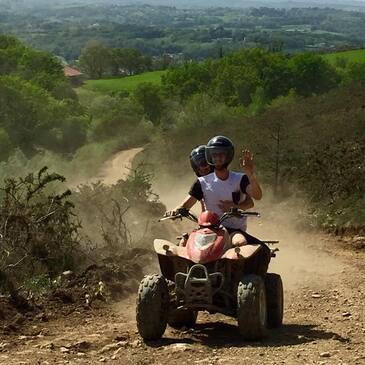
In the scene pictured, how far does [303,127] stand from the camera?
91.4ft

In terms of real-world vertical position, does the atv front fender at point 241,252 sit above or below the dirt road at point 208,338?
above

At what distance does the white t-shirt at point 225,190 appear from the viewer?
8.16 m

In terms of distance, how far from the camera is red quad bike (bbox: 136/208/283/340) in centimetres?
746

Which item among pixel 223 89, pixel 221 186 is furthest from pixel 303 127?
pixel 223 89

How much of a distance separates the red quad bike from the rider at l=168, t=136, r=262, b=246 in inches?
9.9

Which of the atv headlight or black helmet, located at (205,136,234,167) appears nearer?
the atv headlight

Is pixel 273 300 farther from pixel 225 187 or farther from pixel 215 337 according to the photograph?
pixel 225 187

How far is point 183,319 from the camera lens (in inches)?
332

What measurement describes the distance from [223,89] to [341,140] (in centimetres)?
5071

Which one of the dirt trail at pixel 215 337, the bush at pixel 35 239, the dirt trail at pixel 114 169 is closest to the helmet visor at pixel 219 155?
the dirt trail at pixel 215 337

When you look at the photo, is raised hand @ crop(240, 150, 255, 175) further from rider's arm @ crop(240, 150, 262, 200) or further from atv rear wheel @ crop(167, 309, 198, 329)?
atv rear wheel @ crop(167, 309, 198, 329)

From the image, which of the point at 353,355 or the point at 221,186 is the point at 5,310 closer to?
the point at 221,186

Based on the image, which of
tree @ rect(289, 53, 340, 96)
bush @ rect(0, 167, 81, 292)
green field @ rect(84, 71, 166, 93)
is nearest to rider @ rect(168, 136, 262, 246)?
bush @ rect(0, 167, 81, 292)

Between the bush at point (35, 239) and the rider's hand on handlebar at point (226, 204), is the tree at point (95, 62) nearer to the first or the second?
the bush at point (35, 239)
